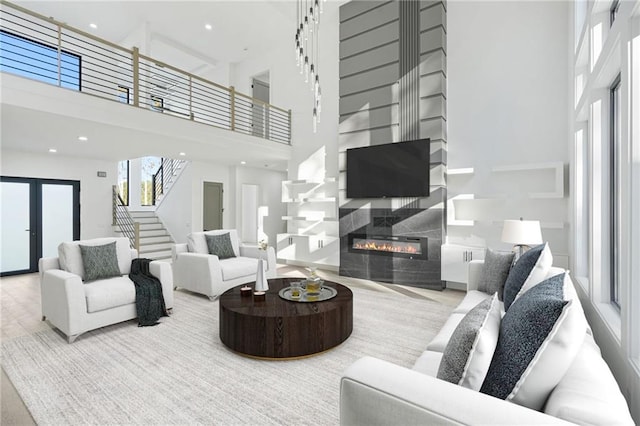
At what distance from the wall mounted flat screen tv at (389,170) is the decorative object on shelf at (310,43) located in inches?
45.0

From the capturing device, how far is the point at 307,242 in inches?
263

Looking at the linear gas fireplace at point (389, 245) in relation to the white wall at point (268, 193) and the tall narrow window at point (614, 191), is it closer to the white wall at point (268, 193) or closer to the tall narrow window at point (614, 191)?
the tall narrow window at point (614, 191)

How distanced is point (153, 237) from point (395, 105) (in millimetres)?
6920

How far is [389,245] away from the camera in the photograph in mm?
5500

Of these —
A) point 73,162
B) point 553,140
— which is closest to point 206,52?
point 73,162

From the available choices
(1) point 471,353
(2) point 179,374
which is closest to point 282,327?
(2) point 179,374

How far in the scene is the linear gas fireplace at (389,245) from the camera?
5.16 m

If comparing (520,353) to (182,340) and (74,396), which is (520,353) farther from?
(182,340)

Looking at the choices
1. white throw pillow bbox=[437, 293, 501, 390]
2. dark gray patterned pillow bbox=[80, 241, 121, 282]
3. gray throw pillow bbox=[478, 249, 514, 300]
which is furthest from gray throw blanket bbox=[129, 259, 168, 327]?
gray throw pillow bbox=[478, 249, 514, 300]

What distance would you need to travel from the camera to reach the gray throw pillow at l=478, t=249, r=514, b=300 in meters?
2.84

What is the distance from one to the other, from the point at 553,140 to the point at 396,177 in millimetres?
2239

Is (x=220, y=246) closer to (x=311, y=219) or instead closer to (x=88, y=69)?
(x=311, y=219)

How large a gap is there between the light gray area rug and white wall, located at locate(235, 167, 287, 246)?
5.79 meters

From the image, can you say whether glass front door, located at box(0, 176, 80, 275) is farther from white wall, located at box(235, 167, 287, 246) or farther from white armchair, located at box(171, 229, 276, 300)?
white armchair, located at box(171, 229, 276, 300)
